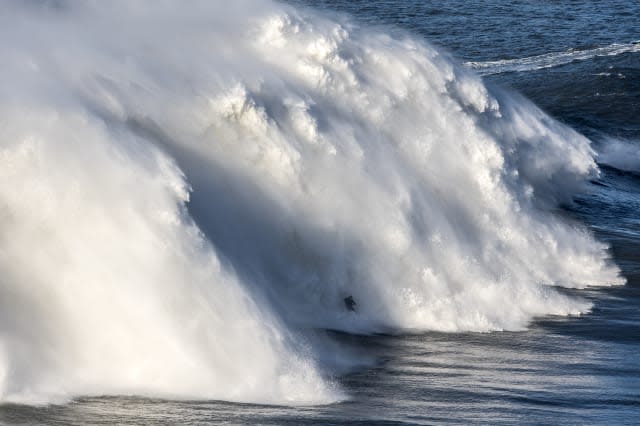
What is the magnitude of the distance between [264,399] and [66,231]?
7.57 feet

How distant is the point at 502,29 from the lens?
145 ft

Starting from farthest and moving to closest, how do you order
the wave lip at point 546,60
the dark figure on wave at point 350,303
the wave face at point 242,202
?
the wave lip at point 546,60 → the dark figure on wave at point 350,303 → the wave face at point 242,202

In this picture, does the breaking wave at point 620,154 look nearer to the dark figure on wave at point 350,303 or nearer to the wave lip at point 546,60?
the wave lip at point 546,60

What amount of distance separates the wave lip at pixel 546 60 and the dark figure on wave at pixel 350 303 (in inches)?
946

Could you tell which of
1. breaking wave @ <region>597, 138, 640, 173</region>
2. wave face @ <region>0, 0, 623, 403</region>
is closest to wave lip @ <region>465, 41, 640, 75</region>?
breaking wave @ <region>597, 138, 640, 173</region>

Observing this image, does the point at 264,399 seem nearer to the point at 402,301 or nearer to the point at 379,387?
the point at 379,387

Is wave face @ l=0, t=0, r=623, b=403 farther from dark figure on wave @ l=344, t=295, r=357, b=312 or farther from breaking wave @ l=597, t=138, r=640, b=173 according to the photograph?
breaking wave @ l=597, t=138, r=640, b=173

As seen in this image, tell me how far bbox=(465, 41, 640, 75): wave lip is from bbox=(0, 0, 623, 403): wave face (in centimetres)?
1698

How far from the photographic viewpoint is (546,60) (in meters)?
39.4

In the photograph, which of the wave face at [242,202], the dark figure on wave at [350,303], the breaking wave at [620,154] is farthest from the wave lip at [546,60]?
the dark figure on wave at [350,303]

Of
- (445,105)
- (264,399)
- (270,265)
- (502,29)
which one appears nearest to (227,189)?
(270,265)

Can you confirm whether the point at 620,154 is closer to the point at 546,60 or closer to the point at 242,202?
the point at 546,60

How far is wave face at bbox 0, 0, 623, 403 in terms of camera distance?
38.0 feet

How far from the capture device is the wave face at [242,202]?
11.6 m
